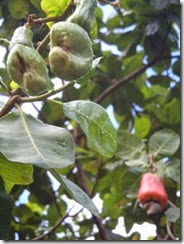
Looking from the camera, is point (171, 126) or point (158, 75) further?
point (158, 75)

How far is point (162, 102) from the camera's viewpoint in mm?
2236

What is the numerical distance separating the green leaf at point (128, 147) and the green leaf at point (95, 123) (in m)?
0.93

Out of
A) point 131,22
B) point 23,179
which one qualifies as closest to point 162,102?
point 131,22

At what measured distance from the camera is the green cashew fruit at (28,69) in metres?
0.84

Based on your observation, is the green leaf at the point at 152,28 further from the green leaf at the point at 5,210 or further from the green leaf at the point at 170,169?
the green leaf at the point at 5,210

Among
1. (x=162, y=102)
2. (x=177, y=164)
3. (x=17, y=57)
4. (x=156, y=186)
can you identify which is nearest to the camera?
(x=17, y=57)

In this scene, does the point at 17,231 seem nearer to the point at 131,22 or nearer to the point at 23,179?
the point at 131,22

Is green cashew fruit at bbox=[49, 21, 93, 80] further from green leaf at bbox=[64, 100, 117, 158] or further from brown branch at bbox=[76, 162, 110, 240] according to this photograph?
brown branch at bbox=[76, 162, 110, 240]

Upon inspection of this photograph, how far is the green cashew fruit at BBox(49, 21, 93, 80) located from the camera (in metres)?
0.84

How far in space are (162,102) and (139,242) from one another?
65 centimetres

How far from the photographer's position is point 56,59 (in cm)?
84

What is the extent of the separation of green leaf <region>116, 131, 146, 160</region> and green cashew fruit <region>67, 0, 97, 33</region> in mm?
1028

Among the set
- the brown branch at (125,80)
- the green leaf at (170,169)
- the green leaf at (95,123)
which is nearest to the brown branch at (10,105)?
the green leaf at (95,123)

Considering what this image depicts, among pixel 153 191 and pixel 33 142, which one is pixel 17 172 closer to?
pixel 33 142
